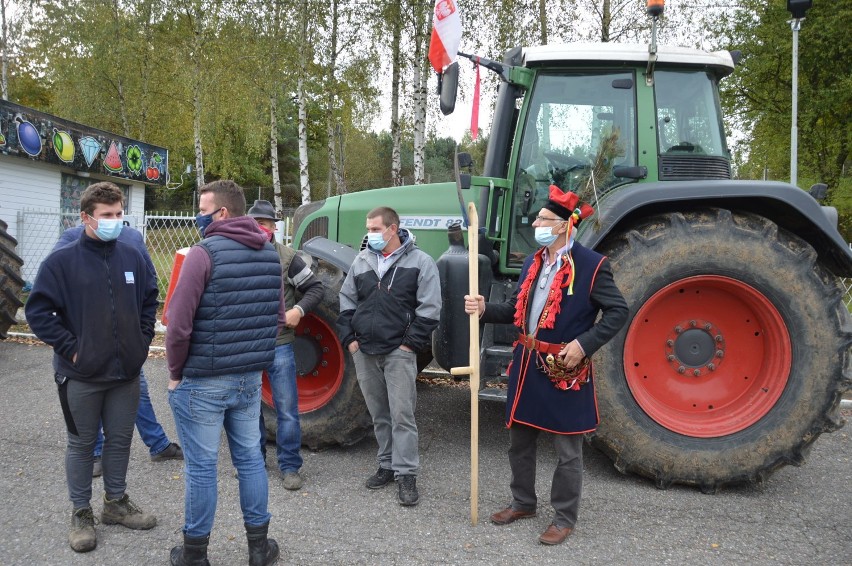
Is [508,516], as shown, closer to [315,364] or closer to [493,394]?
[493,394]

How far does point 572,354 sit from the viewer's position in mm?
3031

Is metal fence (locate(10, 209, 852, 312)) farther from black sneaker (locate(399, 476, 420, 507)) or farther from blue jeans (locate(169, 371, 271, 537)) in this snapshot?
blue jeans (locate(169, 371, 271, 537))

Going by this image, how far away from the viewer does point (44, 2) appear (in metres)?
22.6

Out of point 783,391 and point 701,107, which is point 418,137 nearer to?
point 701,107

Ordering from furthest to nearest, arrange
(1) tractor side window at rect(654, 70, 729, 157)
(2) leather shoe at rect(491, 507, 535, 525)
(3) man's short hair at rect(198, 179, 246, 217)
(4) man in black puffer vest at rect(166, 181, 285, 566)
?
1. (1) tractor side window at rect(654, 70, 729, 157)
2. (2) leather shoe at rect(491, 507, 535, 525)
3. (3) man's short hair at rect(198, 179, 246, 217)
4. (4) man in black puffer vest at rect(166, 181, 285, 566)

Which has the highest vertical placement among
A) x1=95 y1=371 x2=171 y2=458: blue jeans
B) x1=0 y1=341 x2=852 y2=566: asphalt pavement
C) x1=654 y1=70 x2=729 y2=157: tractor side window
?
x1=654 y1=70 x2=729 y2=157: tractor side window

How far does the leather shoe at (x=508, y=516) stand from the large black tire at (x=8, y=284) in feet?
18.5

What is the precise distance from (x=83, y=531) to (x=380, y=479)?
1559mm

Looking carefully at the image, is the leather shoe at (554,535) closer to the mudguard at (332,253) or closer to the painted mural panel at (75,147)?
the mudguard at (332,253)

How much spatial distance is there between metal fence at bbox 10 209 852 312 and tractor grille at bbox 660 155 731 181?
470 cm

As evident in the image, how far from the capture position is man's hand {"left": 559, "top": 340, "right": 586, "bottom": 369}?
9.93 feet

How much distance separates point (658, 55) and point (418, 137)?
960 centimetres

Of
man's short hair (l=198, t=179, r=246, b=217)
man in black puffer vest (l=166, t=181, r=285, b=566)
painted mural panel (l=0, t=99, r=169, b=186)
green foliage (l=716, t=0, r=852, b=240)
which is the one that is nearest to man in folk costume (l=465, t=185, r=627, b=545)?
man in black puffer vest (l=166, t=181, r=285, b=566)

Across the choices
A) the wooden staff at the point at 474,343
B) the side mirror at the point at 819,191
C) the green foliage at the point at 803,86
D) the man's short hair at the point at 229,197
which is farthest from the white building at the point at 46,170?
the green foliage at the point at 803,86
